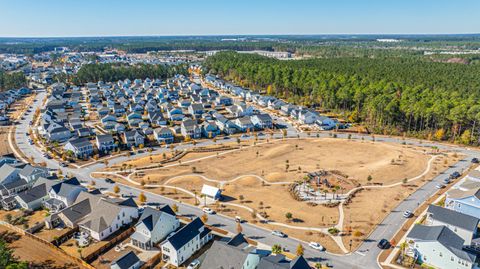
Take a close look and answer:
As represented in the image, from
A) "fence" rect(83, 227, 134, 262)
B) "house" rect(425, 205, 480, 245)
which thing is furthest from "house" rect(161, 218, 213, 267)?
"house" rect(425, 205, 480, 245)

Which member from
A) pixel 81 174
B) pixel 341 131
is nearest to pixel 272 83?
pixel 341 131

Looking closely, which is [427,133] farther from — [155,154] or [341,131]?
[155,154]

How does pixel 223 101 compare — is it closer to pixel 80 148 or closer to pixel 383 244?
pixel 80 148

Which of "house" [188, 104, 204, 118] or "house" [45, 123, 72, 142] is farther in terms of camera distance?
"house" [188, 104, 204, 118]

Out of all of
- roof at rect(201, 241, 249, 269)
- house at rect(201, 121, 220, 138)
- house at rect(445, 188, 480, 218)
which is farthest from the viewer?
house at rect(201, 121, 220, 138)

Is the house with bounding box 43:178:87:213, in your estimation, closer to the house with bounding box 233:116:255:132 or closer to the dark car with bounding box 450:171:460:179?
the house with bounding box 233:116:255:132

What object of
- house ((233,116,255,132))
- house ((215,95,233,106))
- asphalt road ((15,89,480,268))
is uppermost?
house ((215,95,233,106))

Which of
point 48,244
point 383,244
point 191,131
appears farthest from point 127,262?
point 191,131

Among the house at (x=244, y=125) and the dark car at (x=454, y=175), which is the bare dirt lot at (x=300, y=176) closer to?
the dark car at (x=454, y=175)
